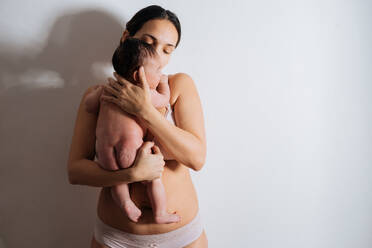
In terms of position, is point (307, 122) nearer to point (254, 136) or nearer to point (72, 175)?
point (254, 136)

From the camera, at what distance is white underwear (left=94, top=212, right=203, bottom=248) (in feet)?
3.10

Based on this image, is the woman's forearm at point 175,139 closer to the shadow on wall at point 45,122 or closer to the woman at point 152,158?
the woman at point 152,158

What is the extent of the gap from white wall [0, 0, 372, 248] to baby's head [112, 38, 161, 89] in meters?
0.50

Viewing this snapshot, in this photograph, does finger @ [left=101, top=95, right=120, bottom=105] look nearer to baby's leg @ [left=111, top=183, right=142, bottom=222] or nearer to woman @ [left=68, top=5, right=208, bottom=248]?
woman @ [left=68, top=5, right=208, bottom=248]

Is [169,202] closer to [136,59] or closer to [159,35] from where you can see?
[136,59]

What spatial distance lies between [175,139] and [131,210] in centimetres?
30

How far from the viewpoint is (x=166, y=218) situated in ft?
3.01

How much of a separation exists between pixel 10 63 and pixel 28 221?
0.87 meters

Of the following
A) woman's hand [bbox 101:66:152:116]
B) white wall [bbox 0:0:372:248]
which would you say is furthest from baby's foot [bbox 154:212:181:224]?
white wall [bbox 0:0:372:248]

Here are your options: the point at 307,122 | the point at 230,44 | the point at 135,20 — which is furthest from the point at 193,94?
the point at 307,122

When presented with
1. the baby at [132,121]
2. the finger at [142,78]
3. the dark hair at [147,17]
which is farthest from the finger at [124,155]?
the dark hair at [147,17]

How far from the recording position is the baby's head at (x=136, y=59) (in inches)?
33.3

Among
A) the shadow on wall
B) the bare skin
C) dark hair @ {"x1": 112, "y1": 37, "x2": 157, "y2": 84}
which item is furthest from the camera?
the shadow on wall

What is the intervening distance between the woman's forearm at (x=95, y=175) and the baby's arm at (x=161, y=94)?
0.27 m
